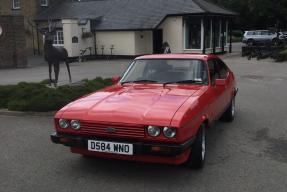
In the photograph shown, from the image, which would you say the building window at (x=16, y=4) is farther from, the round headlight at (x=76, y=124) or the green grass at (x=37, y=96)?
the round headlight at (x=76, y=124)

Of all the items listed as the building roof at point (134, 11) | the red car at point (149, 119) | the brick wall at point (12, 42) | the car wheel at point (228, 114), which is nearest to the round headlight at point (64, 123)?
the red car at point (149, 119)

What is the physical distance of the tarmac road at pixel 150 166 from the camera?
4121 millimetres

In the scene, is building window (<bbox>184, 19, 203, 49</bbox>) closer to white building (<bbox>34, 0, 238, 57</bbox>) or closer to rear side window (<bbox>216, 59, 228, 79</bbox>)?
white building (<bbox>34, 0, 238, 57</bbox>)

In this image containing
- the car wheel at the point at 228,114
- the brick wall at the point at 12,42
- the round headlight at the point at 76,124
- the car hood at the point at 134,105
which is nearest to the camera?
the car hood at the point at 134,105

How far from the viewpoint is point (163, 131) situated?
3.93 metres

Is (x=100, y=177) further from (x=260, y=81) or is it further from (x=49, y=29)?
(x=260, y=81)

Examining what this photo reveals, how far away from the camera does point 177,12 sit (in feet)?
82.9

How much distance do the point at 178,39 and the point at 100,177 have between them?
2248 centimetres

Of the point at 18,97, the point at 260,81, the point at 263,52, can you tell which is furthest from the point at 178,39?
the point at 18,97

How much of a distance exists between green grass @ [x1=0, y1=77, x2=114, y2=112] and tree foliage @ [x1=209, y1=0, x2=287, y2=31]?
37.4m

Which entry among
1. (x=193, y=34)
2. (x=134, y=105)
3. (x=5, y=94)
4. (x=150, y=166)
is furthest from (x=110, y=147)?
(x=193, y=34)

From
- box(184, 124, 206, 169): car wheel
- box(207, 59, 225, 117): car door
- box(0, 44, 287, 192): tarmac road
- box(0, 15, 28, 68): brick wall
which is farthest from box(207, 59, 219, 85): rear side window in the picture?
box(0, 15, 28, 68): brick wall

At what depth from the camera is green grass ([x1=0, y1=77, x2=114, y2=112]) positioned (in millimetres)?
8047

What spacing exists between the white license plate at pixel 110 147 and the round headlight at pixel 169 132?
0.44 meters
